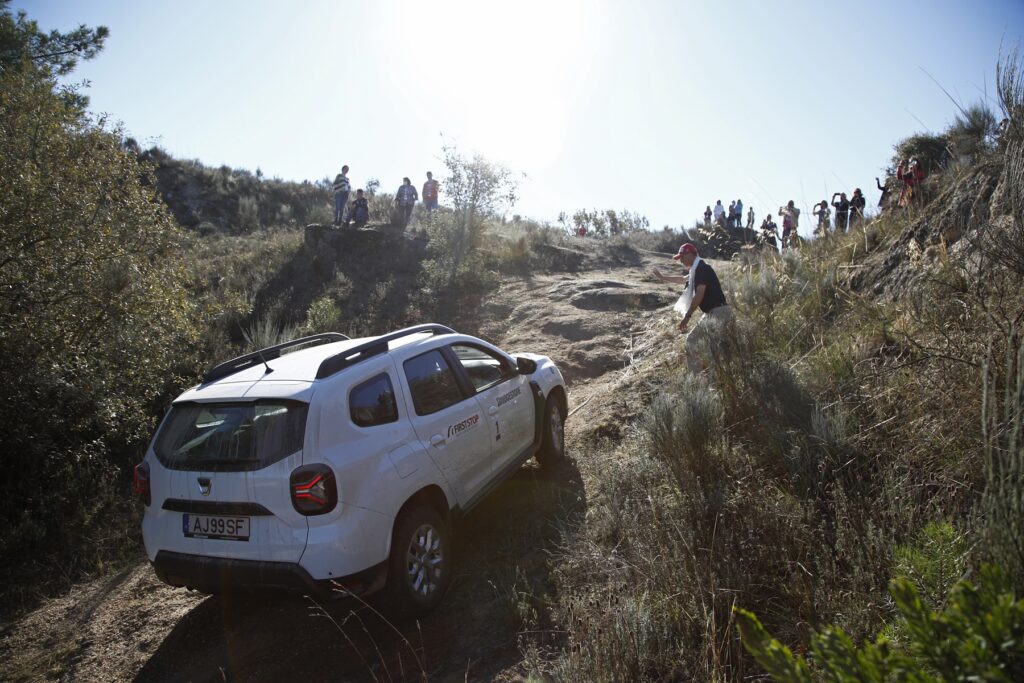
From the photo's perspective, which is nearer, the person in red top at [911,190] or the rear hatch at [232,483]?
the rear hatch at [232,483]

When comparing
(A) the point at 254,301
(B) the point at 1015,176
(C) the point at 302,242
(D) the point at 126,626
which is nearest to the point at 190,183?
(C) the point at 302,242

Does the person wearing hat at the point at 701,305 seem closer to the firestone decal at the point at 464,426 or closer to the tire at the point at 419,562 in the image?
the firestone decal at the point at 464,426

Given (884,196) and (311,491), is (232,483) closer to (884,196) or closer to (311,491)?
(311,491)

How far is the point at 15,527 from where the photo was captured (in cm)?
573

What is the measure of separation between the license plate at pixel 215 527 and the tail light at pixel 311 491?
0.38 m

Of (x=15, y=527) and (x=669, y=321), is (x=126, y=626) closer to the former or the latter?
(x=15, y=527)

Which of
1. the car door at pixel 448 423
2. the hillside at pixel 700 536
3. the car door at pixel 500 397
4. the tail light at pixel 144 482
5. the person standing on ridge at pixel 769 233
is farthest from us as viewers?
the person standing on ridge at pixel 769 233

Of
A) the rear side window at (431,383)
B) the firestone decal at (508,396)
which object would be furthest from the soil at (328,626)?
the rear side window at (431,383)

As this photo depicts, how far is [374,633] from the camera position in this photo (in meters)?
3.87

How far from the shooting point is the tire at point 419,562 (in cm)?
367

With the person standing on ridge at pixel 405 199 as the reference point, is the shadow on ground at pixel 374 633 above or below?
below

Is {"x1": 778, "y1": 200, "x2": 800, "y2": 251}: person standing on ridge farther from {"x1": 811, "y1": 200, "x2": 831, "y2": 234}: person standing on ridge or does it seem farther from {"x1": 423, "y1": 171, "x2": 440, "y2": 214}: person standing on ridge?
{"x1": 423, "y1": 171, "x2": 440, "y2": 214}: person standing on ridge

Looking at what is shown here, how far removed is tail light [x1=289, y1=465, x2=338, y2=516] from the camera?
11.1 ft

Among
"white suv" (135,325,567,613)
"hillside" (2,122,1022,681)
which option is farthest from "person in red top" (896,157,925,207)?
"white suv" (135,325,567,613)
